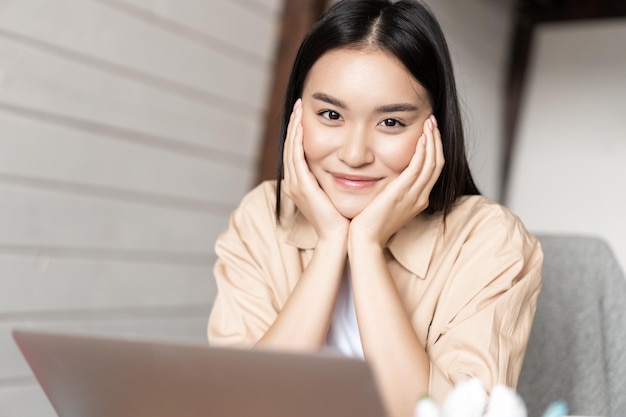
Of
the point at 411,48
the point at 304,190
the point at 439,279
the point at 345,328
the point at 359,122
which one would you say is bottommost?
the point at 345,328

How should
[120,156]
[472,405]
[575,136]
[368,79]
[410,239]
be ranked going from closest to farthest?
[472,405], [368,79], [410,239], [120,156], [575,136]

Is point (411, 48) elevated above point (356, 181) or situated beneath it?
elevated above

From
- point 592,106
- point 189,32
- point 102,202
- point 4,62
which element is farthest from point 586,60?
point 4,62

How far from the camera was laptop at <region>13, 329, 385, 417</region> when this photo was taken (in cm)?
63

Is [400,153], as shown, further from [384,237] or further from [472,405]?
[472,405]

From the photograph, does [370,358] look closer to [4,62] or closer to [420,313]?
[420,313]

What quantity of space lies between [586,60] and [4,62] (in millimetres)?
2477

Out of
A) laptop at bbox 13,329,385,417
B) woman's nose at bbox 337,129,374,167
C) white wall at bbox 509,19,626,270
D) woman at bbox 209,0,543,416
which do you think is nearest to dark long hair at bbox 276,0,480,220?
woman at bbox 209,0,543,416

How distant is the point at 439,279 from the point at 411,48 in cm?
34

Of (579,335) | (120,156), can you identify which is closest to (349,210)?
(579,335)

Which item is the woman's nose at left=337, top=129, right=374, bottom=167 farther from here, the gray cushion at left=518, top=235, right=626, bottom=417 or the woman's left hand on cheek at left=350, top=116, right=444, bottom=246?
the gray cushion at left=518, top=235, right=626, bottom=417

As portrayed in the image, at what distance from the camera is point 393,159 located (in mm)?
1201

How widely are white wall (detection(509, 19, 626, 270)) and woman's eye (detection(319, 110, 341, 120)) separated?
7.34 feet

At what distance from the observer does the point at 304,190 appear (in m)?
1.24
